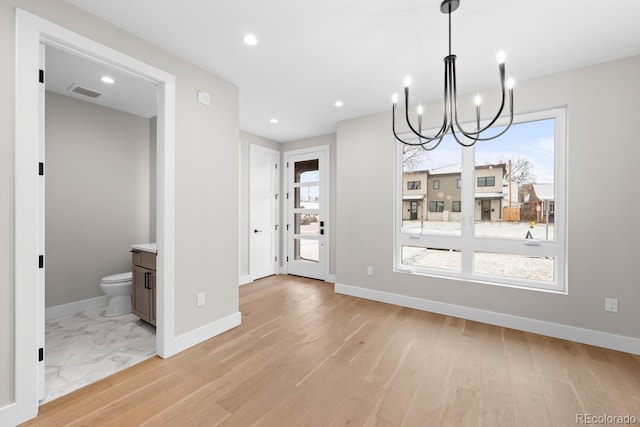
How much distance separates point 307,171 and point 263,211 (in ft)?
3.79

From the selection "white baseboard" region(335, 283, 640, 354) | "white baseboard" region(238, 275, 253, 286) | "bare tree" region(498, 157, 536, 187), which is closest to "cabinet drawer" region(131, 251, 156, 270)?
"white baseboard" region(238, 275, 253, 286)

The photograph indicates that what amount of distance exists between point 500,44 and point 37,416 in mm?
4270

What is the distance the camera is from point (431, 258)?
3516 mm

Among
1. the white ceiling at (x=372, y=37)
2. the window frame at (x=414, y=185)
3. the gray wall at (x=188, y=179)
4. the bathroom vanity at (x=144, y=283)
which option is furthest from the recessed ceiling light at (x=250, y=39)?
the window frame at (x=414, y=185)

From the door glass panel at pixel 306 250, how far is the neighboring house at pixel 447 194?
193 cm

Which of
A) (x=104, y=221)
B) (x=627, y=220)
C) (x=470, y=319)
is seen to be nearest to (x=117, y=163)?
(x=104, y=221)

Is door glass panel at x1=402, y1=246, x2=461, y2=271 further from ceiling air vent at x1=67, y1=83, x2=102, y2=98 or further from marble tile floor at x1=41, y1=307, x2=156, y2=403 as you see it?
ceiling air vent at x1=67, y1=83, x2=102, y2=98

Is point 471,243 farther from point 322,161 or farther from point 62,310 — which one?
point 62,310

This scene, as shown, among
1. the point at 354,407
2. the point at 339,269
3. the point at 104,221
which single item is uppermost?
the point at 104,221

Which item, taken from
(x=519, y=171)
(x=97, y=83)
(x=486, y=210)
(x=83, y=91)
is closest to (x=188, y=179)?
(x=97, y=83)

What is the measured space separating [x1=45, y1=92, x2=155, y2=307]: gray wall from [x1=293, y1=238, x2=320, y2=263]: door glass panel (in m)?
2.54

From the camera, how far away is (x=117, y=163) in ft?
12.0

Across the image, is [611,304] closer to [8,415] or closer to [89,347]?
[8,415]

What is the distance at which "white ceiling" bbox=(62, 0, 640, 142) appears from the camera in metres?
1.83
